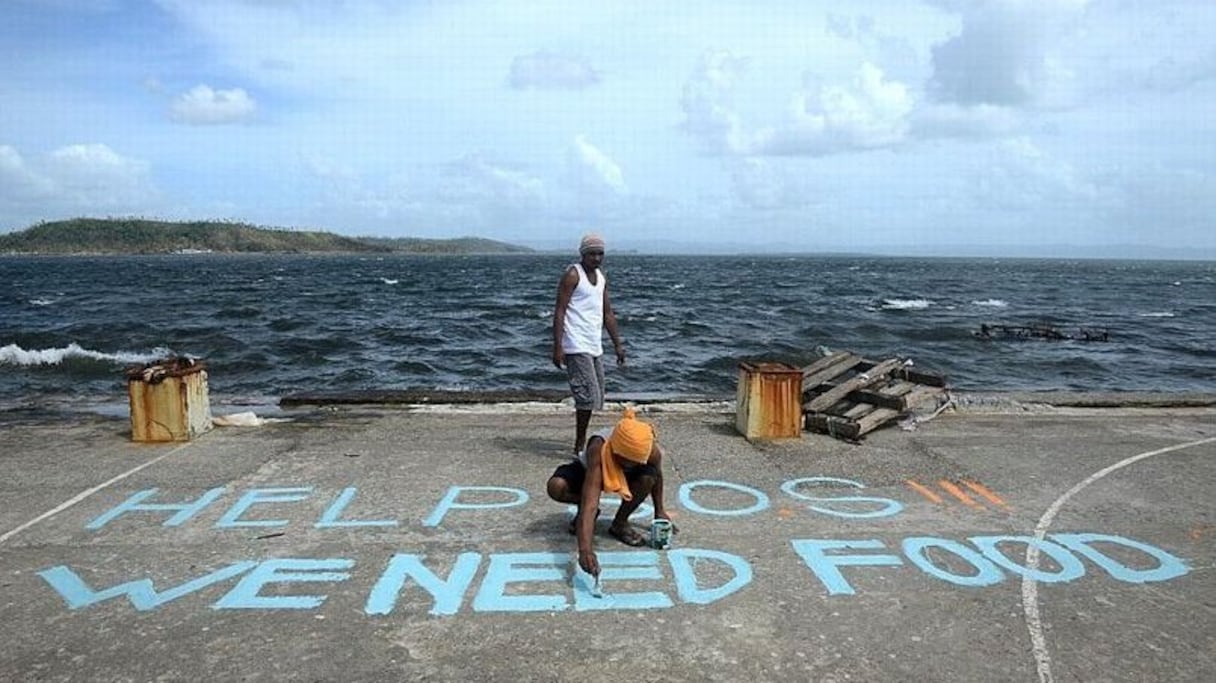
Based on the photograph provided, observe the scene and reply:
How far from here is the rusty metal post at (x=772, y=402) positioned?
778 centimetres

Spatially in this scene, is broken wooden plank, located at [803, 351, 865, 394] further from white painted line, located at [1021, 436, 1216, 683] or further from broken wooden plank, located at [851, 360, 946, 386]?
white painted line, located at [1021, 436, 1216, 683]

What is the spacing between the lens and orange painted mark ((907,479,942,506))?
6172mm

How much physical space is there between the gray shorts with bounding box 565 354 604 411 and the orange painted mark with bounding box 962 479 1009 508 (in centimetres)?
300

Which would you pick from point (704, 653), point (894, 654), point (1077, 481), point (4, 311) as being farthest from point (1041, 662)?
point (4, 311)

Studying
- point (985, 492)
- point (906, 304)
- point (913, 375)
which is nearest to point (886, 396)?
point (913, 375)

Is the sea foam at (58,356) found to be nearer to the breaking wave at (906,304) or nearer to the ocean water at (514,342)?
the ocean water at (514,342)

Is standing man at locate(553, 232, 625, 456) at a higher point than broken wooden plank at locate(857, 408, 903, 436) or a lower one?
higher

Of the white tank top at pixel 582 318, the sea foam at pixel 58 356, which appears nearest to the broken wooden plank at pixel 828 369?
the white tank top at pixel 582 318

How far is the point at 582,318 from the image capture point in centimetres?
670

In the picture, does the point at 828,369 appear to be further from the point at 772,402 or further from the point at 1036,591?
the point at 1036,591

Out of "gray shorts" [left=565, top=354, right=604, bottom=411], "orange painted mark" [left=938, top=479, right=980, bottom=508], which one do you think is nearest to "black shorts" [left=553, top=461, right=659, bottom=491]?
"gray shorts" [left=565, top=354, right=604, bottom=411]

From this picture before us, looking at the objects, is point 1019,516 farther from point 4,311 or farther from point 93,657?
point 4,311

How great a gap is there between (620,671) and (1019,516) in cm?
354

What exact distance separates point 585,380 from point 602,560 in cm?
203
